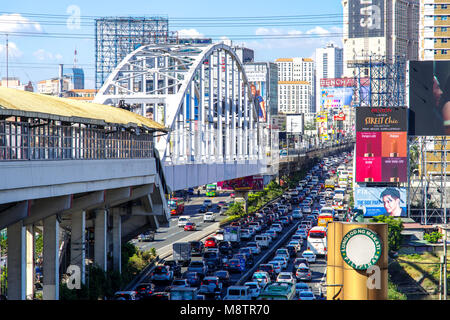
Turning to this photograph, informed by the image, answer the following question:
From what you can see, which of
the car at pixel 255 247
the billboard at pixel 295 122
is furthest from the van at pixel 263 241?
the billboard at pixel 295 122

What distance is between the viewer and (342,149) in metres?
197

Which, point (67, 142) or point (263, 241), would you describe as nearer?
point (67, 142)

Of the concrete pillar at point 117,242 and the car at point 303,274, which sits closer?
the concrete pillar at point 117,242

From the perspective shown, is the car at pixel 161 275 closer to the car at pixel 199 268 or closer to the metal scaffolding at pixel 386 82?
the car at pixel 199 268

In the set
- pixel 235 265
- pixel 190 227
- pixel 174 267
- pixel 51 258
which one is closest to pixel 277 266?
pixel 235 265

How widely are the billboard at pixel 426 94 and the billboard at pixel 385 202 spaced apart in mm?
5552

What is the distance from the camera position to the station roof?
21.6 metres

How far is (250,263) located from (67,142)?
938 inches

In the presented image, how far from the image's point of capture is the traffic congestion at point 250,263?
3203 cm

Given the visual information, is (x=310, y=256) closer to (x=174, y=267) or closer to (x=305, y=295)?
(x=174, y=267)

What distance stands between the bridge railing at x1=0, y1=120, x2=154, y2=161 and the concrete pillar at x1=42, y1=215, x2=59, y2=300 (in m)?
2.84

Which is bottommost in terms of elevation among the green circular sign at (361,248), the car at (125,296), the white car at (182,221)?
the white car at (182,221)

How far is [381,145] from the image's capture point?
71.1m

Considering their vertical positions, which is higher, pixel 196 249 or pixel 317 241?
pixel 317 241
